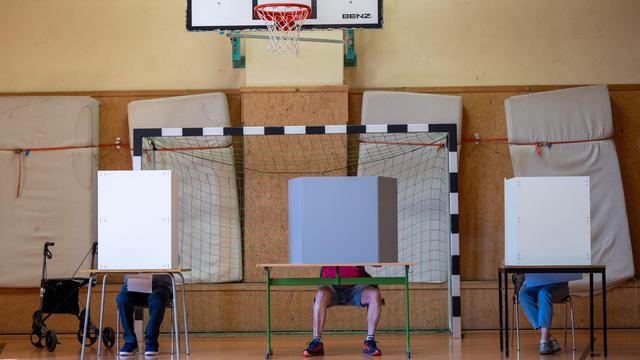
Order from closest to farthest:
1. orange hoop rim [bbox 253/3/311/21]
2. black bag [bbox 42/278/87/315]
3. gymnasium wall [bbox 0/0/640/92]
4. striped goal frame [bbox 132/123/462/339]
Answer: black bag [bbox 42/278/87/315], orange hoop rim [bbox 253/3/311/21], striped goal frame [bbox 132/123/462/339], gymnasium wall [bbox 0/0/640/92]

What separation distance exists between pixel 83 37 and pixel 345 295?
368 cm

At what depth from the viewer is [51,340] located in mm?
6652

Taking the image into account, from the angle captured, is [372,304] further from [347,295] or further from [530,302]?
[530,302]

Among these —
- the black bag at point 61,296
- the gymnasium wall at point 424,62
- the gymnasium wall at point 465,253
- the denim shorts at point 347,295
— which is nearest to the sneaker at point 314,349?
the denim shorts at point 347,295

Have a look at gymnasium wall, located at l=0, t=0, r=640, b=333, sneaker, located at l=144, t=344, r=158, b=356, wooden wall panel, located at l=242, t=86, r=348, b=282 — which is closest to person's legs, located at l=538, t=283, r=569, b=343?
gymnasium wall, located at l=0, t=0, r=640, b=333

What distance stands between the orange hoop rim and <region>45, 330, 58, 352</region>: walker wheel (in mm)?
2859

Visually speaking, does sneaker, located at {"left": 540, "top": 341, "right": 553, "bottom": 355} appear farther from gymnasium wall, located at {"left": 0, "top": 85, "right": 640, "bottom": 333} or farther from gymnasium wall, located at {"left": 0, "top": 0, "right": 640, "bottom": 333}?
gymnasium wall, located at {"left": 0, "top": 0, "right": 640, "bottom": 333}

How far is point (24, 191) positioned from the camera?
7.94 metres

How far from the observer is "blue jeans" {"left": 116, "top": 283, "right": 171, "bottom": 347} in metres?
6.15

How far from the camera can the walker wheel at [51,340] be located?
6.65 metres

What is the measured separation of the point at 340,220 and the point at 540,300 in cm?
144

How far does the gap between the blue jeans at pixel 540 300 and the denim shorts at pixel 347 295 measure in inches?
43.4

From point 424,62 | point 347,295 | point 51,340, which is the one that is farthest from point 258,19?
point 51,340

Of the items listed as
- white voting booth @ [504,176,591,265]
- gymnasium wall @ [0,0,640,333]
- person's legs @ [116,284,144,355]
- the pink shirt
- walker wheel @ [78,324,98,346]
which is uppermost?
gymnasium wall @ [0,0,640,333]
